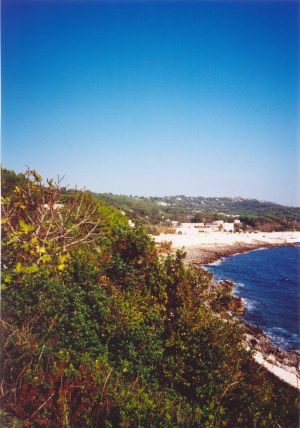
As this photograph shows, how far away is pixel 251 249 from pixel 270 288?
35.5 m

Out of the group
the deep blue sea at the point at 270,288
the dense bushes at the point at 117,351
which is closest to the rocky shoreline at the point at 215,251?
the deep blue sea at the point at 270,288

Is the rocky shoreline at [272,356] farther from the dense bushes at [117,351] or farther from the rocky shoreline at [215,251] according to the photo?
the rocky shoreline at [215,251]

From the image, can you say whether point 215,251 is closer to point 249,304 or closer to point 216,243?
point 216,243

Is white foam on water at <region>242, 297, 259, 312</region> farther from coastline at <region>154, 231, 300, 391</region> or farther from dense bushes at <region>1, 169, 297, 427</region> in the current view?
dense bushes at <region>1, 169, 297, 427</region>

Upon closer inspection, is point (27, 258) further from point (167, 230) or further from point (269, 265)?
point (167, 230)

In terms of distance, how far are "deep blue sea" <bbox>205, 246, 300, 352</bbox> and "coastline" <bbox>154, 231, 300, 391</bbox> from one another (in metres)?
1.37

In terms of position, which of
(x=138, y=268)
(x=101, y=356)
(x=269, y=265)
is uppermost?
(x=138, y=268)

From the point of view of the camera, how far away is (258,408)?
6.70 metres

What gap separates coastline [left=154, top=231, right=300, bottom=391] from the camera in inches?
577

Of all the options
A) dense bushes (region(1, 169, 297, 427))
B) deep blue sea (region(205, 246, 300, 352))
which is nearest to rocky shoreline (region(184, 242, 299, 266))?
deep blue sea (region(205, 246, 300, 352))

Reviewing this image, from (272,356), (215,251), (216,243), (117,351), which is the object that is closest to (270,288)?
(272,356)

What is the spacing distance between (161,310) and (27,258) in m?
4.32

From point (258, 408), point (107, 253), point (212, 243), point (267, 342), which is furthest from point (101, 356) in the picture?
point (212, 243)

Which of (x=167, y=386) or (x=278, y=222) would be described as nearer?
(x=167, y=386)
